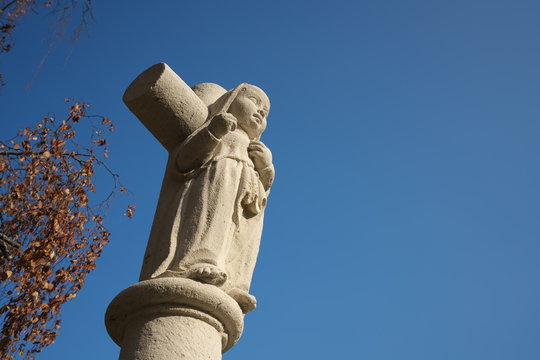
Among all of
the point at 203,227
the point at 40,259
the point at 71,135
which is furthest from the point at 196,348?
the point at 71,135

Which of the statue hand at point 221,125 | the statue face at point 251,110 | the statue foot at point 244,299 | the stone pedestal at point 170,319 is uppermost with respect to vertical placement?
the statue face at point 251,110

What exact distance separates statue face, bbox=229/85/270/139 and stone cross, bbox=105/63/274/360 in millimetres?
10

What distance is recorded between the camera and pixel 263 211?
217 inches

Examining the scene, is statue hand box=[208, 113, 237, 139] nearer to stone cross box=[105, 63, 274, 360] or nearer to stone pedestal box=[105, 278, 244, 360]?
stone cross box=[105, 63, 274, 360]

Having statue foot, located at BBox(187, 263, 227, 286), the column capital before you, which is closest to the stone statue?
statue foot, located at BBox(187, 263, 227, 286)

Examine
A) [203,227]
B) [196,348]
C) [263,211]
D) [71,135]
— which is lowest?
[196,348]

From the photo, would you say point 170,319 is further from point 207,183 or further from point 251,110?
point 251,110

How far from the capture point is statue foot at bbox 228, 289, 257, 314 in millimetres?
4652

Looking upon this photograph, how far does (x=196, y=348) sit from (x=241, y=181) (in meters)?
1.74

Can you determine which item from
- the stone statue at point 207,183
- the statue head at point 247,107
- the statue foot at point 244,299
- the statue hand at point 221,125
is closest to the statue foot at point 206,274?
the stone statue at point 207,183

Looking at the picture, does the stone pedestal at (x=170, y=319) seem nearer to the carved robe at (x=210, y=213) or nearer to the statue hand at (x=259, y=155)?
the carved robe at (x=210, y=213)

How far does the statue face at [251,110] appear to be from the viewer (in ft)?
19.4

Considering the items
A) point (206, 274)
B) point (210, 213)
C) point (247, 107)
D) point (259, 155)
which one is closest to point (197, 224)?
point (210, 213)

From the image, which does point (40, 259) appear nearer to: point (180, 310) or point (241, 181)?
point (241, 181)
